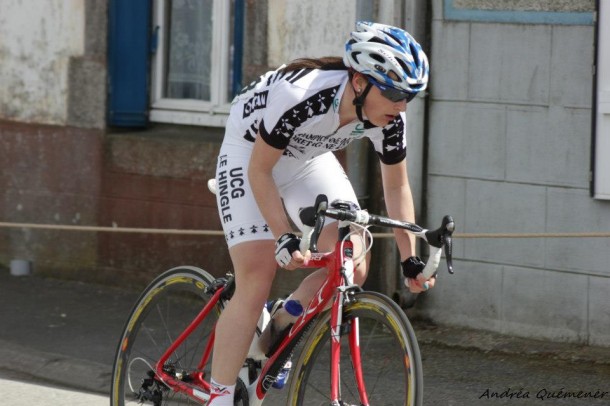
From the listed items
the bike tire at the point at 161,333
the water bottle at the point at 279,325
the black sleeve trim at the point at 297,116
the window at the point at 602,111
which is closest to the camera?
the black sleeve trim at the point at 297,116

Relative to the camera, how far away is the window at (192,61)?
9312 mm

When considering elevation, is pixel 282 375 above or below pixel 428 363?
above

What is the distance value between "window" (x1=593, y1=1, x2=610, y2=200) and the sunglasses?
3.00 meters

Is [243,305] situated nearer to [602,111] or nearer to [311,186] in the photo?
[311,186]

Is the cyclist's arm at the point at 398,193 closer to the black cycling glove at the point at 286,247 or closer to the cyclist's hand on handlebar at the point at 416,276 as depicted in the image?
the cyclist's hand on handlebar at the point at 416,276

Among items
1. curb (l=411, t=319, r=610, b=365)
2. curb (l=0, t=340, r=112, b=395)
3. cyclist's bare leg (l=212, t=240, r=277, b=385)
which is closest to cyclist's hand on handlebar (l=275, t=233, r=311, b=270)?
cyclist's bare leg (l=212, t=240, r=277, b=385)

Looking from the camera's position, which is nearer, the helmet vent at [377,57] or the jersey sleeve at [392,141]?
the helmet vent at [377,57]

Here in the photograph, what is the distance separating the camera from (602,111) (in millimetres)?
7359

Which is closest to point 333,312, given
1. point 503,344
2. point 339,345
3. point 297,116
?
point 339,345

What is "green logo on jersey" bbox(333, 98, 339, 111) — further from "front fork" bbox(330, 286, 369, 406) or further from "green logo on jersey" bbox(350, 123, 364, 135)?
"front fork" bbox(330, 286, 369, 406)

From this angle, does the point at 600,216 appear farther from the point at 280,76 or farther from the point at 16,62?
the point at 16,62

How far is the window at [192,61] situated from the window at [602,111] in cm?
292

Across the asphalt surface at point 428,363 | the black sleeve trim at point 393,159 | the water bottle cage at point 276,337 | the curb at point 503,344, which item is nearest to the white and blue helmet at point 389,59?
the black sleeve trim at point 393,159

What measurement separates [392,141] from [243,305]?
2.87 ft
